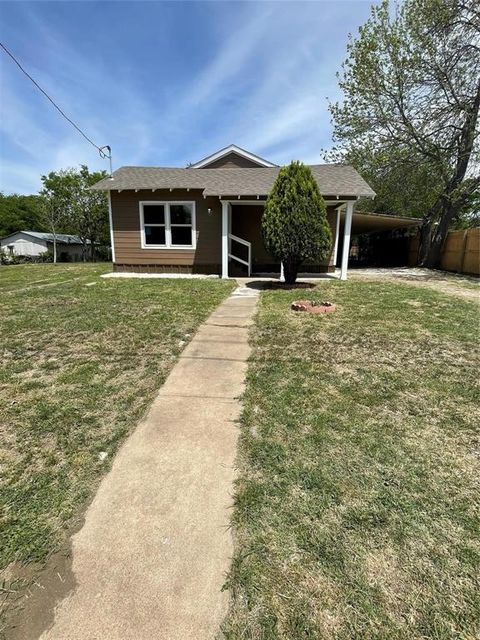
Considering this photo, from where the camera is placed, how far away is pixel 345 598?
143cm

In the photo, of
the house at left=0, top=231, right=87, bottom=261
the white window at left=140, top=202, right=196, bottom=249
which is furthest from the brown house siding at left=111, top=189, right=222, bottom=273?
the house at left=0, top=231, right=87, bottom=261

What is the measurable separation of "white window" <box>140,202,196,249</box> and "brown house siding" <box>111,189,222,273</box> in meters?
0.16

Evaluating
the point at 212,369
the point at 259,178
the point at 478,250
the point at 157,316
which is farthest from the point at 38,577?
the point at 478,250

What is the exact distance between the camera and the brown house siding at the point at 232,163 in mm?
14068

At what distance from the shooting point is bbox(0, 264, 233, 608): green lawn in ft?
6.19

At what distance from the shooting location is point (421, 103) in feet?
45.8

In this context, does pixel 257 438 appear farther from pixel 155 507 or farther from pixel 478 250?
pixel 478 250

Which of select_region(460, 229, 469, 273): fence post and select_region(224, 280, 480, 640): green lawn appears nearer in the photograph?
select_region(224, 280, 480, 640): green lawn

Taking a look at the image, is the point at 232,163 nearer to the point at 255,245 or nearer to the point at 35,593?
the point at 255,245

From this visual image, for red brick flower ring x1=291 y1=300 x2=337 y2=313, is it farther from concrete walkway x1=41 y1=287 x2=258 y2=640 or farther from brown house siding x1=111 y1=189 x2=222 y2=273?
brown house siding x1=111 y1=189 x2=222 y2=273

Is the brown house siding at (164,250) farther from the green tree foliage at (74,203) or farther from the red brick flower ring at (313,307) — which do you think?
the green tree foliage at (74,203)

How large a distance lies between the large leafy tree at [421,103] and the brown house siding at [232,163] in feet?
15.7

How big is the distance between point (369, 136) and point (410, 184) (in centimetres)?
314

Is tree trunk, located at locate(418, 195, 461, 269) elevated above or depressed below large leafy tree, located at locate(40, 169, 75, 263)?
below
